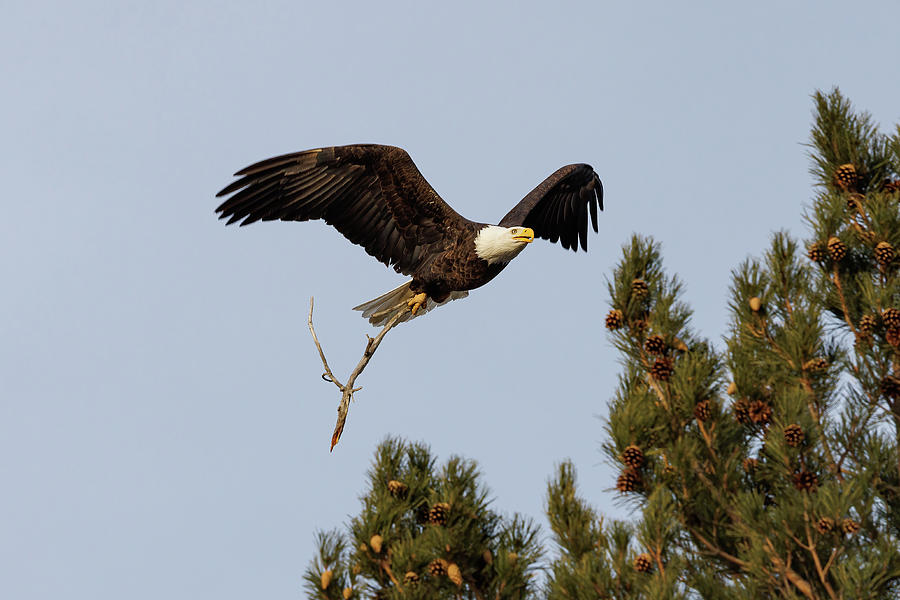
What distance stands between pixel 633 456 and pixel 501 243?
311 centimetres

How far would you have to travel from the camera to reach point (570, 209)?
10016mm

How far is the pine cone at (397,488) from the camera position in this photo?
6203mm

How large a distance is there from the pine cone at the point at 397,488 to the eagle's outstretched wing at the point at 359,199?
242 cm

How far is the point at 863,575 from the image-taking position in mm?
4117

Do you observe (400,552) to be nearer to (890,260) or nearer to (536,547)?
(536,547)

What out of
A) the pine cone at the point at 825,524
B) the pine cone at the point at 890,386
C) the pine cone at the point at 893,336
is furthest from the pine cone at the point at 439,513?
the pine cone at the point at 893,336

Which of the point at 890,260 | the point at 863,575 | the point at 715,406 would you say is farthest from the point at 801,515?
the point at 890,260

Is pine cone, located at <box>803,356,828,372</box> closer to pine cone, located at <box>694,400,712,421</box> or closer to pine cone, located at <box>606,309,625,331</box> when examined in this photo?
pine cone, located at <box>694,400,712,421</box>

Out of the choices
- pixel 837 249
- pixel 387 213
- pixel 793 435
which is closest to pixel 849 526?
pixel 793 435

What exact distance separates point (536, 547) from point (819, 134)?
8.78ft

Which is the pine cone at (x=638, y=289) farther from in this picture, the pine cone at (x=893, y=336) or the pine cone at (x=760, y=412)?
the pine cone at (x=893, y=336)

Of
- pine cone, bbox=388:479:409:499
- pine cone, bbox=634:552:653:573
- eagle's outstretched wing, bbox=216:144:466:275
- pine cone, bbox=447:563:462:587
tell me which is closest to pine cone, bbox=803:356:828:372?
pine cone, bbox=634:552:653:573

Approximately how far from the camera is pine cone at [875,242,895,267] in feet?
17.2

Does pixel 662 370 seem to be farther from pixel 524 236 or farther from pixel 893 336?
pixel 524 236
